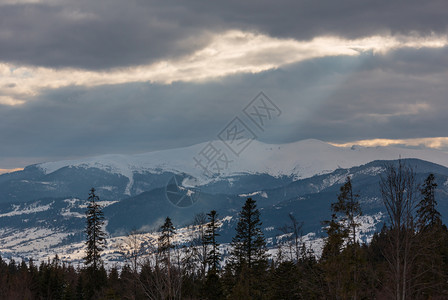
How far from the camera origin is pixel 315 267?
51.2 m

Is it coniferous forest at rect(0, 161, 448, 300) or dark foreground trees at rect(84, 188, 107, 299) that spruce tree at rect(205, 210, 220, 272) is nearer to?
coniferous forest at rect(0, 161, 448, 300)

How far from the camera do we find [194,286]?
75.4 meters

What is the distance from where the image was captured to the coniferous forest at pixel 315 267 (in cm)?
3412

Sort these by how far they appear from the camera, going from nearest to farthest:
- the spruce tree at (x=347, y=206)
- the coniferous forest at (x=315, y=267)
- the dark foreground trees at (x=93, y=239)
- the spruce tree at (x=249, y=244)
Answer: the coniferous forest at (x=315, y=267), the spruce tree at (x=347, y=206), the spruce tree at (x=249, y=244), the dark foreground trees at (x=93, y=239)

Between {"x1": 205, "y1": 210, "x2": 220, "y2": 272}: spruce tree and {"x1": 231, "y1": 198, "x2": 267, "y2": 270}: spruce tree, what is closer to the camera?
{"x1": 231, "y1": 198, "x2": 267, "y2": 270}: spruce tree

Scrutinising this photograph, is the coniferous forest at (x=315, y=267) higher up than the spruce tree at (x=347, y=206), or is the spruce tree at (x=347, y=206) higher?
the spruce tree at (x=347, y=206)

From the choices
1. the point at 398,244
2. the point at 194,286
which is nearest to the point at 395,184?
the point at 398,244

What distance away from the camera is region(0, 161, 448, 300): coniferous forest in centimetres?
3412

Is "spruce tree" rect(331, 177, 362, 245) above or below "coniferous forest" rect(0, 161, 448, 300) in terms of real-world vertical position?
above

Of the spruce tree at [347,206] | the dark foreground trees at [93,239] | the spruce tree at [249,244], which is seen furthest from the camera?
the dark foreground trees at [93,239]

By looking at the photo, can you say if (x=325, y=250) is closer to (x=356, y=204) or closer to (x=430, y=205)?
(x=356, y=204)

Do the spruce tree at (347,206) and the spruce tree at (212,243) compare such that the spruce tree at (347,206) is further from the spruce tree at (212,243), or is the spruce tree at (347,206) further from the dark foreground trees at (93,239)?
the dark foreground trees at (93,239)

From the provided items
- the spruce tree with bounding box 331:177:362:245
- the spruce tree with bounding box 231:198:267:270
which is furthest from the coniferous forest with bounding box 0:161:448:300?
the spruce tree with bounding box 231:198:267:270

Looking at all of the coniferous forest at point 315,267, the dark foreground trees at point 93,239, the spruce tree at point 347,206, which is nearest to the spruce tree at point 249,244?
the coniferous forest at point 315,267
